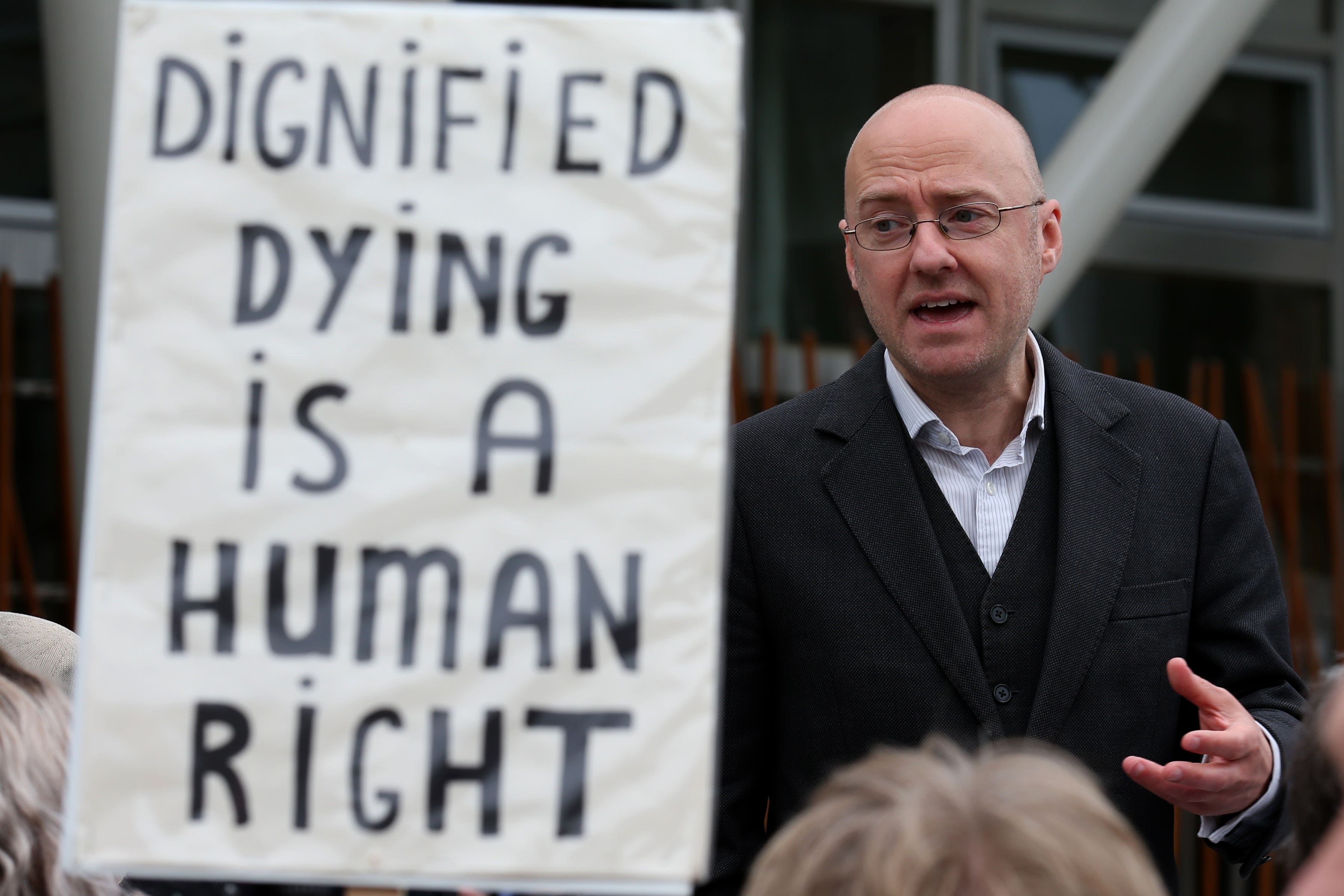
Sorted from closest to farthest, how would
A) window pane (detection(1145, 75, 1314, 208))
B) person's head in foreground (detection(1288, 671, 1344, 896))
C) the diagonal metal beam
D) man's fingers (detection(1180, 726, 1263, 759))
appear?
person's head in foreground (detection(1288, 671, 1344, 896)), man's fingers (detection(1180, 726, 1263, 759)), the diagonal metal beam, window pane (detection(1145, 75, 1314, 208))

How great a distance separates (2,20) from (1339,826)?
16.0ft

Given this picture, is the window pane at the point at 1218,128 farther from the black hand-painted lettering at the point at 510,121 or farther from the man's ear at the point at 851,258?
the black hand-painted lettering at the point at 510,121

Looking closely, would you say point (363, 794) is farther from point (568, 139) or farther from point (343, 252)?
point (568, 139)

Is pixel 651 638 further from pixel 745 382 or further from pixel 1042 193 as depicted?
pixel 745 382

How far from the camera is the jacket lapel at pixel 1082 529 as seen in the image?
1.87 metres

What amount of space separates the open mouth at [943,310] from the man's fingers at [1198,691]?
474 mm

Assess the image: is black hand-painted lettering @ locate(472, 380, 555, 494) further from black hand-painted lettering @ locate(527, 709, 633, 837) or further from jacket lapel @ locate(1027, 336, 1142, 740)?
jacket lapel @ locate(1027, 336, 1142, 740)

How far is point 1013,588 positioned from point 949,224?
0.44 meters

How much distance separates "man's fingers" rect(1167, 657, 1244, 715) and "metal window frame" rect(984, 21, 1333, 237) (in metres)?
4.44

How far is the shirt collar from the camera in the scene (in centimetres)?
203

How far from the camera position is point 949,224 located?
6.43ft

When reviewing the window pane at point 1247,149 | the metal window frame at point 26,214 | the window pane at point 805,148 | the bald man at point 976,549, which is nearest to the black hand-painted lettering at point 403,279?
the bald man at point 976,549

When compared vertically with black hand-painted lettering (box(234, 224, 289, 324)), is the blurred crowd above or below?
below

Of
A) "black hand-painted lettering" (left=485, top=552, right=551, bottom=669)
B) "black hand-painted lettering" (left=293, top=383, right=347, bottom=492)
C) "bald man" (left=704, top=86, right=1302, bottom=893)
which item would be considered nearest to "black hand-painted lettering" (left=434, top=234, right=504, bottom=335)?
"black hand-painted lettering" (left=293, top=383, right=347, bottom=492)
